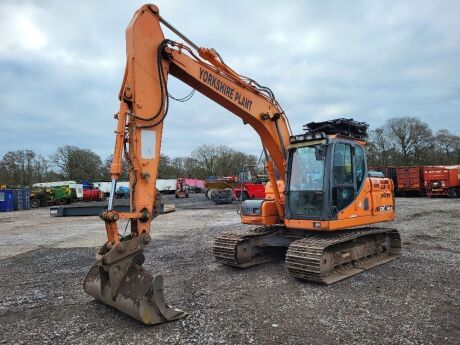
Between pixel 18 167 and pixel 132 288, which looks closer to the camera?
pixel 132 288

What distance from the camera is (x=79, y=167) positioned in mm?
62656

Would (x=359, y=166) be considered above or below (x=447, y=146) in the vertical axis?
below

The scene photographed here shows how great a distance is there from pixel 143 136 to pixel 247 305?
9.48ft

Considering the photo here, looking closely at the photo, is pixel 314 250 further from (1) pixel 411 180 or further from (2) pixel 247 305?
(1) pixel 411 180

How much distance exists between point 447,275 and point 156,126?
581 centimetres

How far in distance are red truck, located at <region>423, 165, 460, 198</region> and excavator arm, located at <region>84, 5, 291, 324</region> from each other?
28.2m

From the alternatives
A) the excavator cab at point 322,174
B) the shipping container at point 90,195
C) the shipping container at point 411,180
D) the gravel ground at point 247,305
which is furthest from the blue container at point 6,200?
the shipping container at point 411,180

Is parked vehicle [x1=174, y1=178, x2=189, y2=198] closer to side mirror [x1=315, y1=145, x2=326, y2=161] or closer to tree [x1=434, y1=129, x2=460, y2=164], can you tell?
tree [x1=434, y1=129, x2=460, y2=164]

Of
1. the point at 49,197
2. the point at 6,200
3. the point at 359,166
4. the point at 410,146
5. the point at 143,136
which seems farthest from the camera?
the point at 410,146

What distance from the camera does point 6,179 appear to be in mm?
53906

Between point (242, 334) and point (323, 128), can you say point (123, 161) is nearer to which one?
point (242, 334)

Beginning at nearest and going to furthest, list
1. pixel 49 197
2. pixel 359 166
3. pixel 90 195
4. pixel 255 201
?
pixel 359 166, pixel 255 201, pixel 49 197, pixel 90 195

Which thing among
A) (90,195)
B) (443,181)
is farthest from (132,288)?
(90,195)

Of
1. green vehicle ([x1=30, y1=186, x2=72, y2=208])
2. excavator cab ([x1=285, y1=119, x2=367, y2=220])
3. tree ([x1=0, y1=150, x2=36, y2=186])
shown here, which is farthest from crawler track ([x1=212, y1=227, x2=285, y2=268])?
tree ([x1=0, y1=150, x2=36, y2=186])
